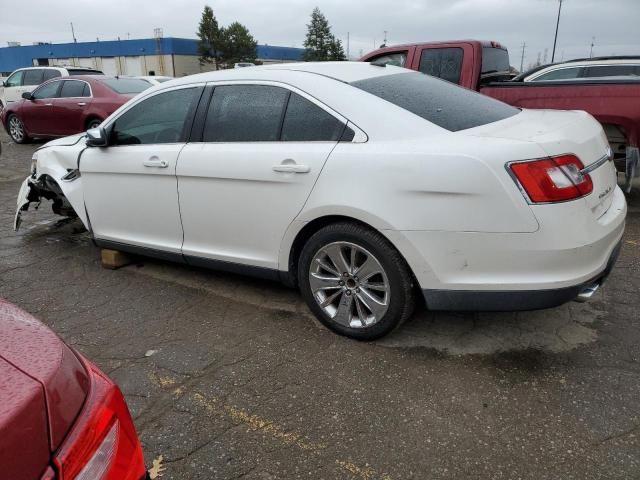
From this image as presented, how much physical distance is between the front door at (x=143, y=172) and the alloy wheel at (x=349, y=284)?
123cm

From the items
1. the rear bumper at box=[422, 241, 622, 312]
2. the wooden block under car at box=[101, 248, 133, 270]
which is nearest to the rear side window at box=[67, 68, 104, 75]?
the wooden block under car at box=[101, 248, 133, 270]

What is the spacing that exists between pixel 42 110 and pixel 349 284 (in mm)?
10613

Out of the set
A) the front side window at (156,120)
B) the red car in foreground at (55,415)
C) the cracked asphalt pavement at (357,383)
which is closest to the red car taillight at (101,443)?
the red car in foreground at (55,415)

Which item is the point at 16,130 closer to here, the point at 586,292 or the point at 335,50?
the point at 586,292

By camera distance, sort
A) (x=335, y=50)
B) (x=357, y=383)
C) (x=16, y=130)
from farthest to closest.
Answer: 1. (x=335, y=50)
2. (x=16, y=130)
3. (x=357, y=383)

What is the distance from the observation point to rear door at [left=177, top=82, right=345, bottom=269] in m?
3.02

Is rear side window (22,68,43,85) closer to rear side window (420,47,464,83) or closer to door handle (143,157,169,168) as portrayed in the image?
rear side window (420,47,464,83)

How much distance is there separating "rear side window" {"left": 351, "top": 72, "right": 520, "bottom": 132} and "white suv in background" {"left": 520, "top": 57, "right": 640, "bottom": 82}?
A: 5525 millimetres

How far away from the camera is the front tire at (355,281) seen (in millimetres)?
2807

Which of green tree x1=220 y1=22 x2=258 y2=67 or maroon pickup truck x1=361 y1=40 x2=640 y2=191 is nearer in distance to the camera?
maroon pickup truck x1=361 y1=40 x2=640 y2=191

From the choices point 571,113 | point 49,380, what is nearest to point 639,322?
point 571,113

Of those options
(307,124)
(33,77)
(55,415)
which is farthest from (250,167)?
(33,77)

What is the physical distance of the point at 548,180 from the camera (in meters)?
2.41

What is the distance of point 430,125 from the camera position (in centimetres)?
279
